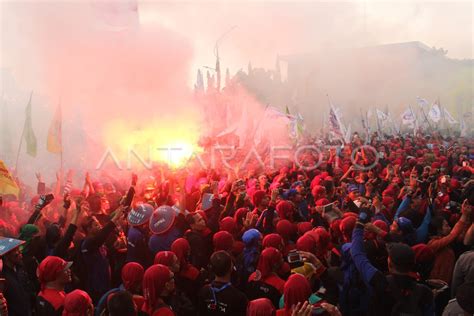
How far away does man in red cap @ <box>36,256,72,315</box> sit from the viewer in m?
3.36

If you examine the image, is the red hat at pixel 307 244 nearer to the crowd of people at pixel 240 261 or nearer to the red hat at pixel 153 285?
the crowd of people at pixel 240 261

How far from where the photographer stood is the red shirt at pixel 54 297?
338 cm

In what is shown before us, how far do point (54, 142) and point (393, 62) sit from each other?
136 ft

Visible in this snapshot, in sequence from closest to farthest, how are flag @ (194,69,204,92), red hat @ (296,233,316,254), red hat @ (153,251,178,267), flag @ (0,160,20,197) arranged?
red hat @ (153,251,178,267) < red hat @ (296,233,316,254) < flag @ (0,160,20,197) < flag @ (194,69,204,92)

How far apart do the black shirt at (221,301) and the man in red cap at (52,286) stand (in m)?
1.17

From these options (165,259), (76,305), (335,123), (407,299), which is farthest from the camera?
(335,123)

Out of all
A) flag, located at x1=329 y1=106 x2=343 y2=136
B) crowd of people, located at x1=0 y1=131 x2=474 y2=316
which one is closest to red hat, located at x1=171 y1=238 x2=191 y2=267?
crowd of people, located at x1=0 y1=131 x2=474 y2=316

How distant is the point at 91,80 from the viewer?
41.8 ft

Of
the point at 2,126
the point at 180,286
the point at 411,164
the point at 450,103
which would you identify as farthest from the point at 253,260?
the point at 450,103

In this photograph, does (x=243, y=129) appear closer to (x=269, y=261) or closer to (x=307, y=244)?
(x=307, y=244)

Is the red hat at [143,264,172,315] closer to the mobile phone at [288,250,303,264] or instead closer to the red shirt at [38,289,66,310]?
the red shirt at [38,289,66,310]

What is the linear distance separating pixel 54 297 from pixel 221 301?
4.56ft

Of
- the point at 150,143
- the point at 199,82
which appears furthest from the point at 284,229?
the point at 199,82

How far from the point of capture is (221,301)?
3338mm
